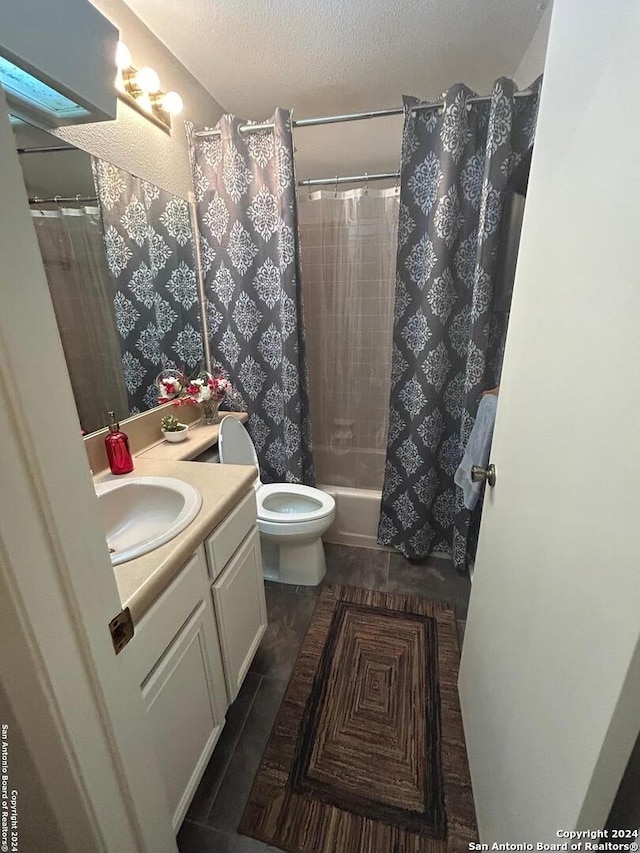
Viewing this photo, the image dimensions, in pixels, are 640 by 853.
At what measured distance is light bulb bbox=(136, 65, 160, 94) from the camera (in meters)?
1.40

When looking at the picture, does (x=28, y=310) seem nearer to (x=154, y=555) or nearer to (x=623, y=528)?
(x=154, y=555)

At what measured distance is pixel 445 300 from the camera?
1.71 m

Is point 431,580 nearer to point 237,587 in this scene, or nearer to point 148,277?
point 237,587

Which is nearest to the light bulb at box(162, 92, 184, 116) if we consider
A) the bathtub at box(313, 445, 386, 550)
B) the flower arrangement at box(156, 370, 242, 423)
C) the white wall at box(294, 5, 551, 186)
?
the white wall at box(294, 5, 551, 186)

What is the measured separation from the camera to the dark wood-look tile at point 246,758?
3.41 ft

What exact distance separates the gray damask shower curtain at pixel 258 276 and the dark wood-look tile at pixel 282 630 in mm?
615

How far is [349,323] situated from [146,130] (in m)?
1.35

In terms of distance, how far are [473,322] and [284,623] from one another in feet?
5.40

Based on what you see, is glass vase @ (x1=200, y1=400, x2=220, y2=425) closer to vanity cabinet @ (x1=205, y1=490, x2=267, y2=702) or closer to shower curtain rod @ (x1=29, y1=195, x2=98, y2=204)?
vanity cabinet @ (x1=205, y1=490, x2=267, y2=702)

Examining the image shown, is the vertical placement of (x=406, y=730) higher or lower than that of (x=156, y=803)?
lower

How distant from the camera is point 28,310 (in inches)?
15.1

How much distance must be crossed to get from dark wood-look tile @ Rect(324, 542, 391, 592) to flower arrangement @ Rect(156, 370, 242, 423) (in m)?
1.06

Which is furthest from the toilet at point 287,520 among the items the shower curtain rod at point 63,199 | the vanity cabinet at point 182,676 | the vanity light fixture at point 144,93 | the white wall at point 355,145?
the white wall at point 355,145

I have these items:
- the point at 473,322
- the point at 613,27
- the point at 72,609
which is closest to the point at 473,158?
the point at 473,322
